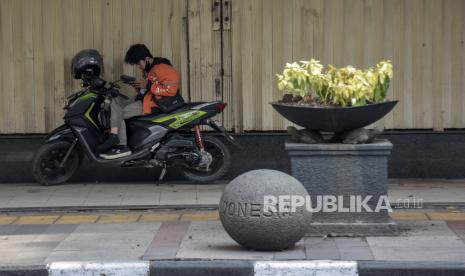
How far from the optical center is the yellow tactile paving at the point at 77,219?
32.5ft

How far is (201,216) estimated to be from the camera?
10148 millimetres

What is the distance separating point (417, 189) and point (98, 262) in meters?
4.95

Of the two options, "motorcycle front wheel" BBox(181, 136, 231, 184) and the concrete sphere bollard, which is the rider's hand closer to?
"motorcycle front wheel" BBox(181, 136, 231, 184)

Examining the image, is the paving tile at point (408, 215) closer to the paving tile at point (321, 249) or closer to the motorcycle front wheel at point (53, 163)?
the paving tile at point (321, 249)

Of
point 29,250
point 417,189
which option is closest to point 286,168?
point 417,189

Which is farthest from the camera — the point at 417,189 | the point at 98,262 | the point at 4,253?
the point at 417,189

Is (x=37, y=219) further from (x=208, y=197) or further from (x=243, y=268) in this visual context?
(x=243, y=268)

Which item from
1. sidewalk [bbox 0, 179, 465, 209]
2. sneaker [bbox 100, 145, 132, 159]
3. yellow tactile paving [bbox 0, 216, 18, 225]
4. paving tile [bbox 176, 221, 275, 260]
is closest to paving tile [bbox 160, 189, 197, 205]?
sidewalk [bbox 0, 179, 465, 209]

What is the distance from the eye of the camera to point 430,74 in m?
12.1

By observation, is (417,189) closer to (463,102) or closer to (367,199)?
(463,102)

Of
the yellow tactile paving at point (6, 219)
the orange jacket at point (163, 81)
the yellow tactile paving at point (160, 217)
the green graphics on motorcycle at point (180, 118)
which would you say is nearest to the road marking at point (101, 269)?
the yellow tactile paving at point (160, 217)

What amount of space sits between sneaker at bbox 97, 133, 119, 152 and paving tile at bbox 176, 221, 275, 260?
8.02 feet

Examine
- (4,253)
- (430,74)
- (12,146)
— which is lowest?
(4,253)

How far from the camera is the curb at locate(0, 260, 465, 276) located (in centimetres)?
775
